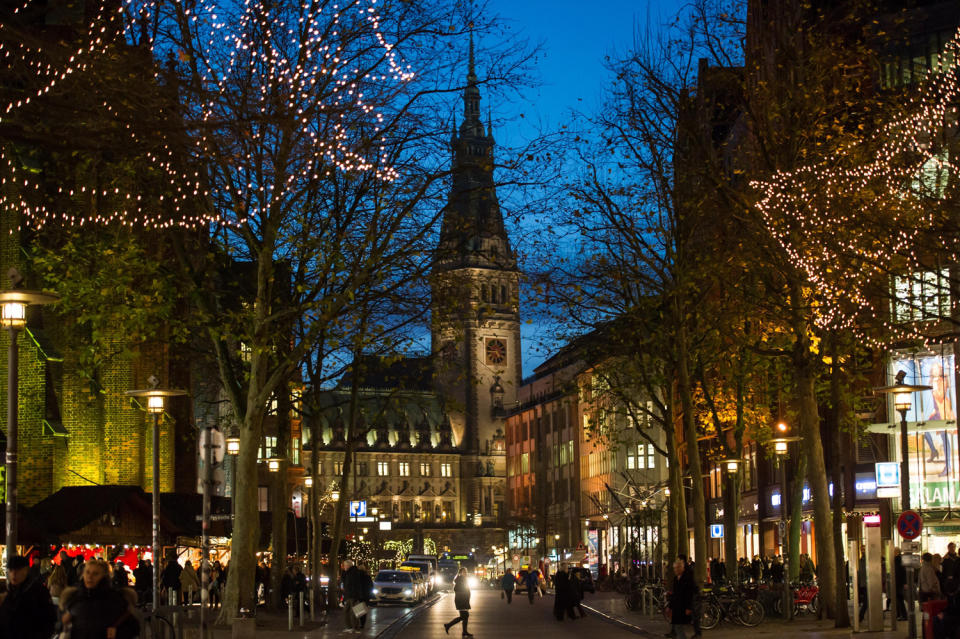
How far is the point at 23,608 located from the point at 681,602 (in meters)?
12.8

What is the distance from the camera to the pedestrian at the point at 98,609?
14344 millimetres

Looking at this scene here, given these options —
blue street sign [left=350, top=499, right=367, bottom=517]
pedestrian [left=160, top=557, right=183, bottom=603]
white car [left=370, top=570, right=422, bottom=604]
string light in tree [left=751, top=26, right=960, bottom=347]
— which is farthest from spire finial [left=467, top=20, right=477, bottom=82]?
blue street sign [left=350, top=499, right=367, bottom=517]

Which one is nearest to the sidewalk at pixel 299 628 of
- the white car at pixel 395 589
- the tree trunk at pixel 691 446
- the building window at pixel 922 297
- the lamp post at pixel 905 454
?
the tree trunk at pixel 691 446

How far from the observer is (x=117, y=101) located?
60.4ft

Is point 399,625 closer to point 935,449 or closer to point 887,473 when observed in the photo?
point 887,473

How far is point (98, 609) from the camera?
14.4 metres

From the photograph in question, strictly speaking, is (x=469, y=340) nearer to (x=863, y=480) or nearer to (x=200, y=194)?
(x=863, y=480)

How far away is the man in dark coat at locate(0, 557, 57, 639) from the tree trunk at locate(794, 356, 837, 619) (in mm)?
20785

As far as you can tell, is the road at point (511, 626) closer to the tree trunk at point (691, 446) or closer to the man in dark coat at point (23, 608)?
the tree trunk at point (691, 446)

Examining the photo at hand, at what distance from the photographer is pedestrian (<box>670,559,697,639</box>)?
80.6 feet

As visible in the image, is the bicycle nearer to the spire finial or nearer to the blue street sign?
the spire finial

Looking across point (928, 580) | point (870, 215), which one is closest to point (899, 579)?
point (928, 580)

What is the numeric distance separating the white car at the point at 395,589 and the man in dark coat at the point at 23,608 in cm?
4510

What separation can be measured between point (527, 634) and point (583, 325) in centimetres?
1147
